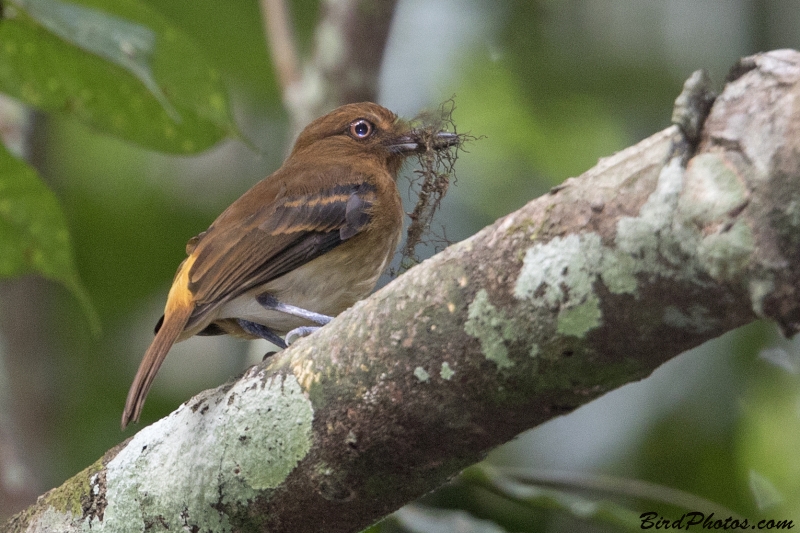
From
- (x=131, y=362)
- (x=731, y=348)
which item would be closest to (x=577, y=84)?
(x=731, y=348)

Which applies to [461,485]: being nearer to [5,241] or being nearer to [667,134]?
[5,241]

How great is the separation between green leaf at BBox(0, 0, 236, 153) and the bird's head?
33.2 inches

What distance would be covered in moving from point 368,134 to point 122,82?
3.47 feet

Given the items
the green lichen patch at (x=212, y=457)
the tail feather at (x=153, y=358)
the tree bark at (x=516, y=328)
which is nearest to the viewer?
the tree bark at (x=516, y=328)

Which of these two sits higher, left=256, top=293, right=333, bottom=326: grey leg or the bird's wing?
the bird's wing

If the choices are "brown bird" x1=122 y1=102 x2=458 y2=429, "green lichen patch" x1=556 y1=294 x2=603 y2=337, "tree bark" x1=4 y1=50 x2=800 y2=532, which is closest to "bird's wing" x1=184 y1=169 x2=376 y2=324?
"brown bird" x1=122 y1=102 x2=458 y2=429

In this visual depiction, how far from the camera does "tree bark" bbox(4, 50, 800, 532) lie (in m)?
1.26

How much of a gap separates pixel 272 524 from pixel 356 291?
131cm

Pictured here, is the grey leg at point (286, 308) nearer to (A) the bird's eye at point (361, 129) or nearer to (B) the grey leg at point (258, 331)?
(B) the grey leg at point (258, 331)

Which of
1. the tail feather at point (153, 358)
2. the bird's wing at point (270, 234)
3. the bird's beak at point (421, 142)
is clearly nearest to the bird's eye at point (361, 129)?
the bird's beak at point (421, 142)

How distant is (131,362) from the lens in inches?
206

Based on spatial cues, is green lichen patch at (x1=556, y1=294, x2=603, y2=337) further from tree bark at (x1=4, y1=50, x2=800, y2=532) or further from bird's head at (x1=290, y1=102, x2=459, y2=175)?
bird's head at (x1=290, y1=102, x2=459, y2=175)

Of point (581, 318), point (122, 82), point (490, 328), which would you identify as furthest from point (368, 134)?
point (581, 318)

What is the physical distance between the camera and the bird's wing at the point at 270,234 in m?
2.79
